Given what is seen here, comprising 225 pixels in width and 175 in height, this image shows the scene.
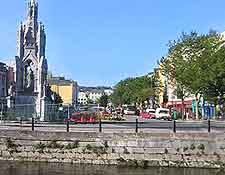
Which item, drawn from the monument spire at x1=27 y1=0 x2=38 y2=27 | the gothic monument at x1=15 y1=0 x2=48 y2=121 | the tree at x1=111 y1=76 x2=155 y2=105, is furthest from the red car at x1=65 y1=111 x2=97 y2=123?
the tree at x1=111 y1=76 x2=155 y2=105

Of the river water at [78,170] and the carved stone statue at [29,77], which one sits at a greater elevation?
the carved stone statue at [29,77]

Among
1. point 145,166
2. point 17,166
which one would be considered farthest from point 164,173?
point 17,166

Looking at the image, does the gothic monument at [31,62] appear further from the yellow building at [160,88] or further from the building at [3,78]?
the building at [3,78]

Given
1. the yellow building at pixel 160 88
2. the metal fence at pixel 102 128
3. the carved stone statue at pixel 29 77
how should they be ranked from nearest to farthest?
the metal fence at pixel 102 128, the carved stone statue at pixel 29 77, the yellow building at pixel 160 88

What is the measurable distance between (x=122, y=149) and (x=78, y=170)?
3.82 metres

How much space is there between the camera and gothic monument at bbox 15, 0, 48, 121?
257ft

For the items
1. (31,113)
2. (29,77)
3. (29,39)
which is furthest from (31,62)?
(31,113)

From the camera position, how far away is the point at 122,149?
30391 mm

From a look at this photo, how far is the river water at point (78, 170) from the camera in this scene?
1038 inches

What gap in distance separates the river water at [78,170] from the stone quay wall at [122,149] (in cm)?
103

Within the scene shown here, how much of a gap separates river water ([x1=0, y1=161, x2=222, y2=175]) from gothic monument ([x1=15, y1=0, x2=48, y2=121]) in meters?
48.6

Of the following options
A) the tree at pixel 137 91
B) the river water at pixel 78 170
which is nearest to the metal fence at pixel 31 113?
the river water at pixel 78 170

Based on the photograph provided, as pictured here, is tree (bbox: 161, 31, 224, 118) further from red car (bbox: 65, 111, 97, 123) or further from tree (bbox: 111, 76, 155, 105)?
tree (bbox: 111, 76, 155, 105)

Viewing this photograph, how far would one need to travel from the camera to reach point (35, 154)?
30719 millimetres
